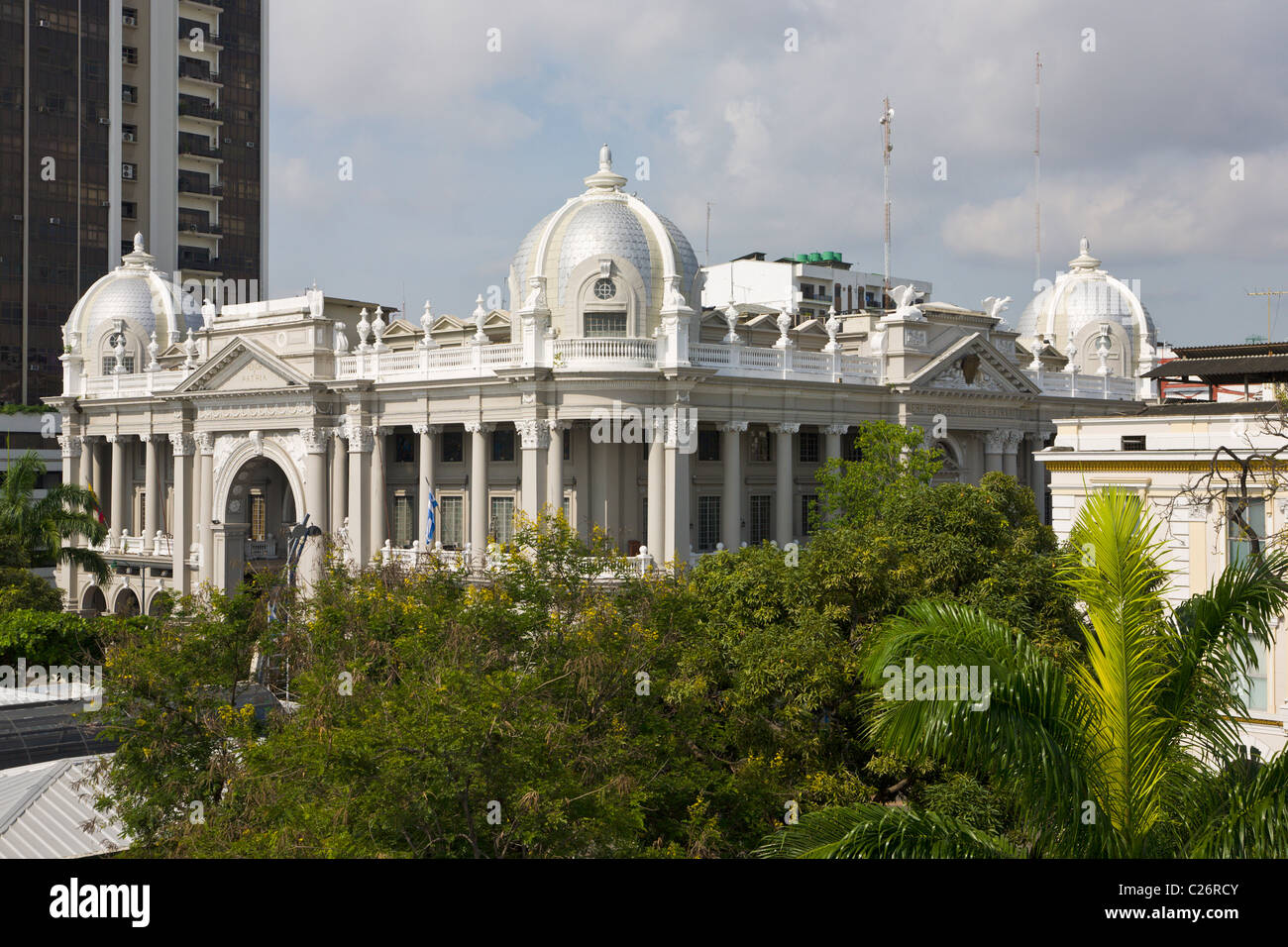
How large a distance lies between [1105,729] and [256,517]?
61.3m

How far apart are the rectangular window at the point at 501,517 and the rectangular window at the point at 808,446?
47.7ft

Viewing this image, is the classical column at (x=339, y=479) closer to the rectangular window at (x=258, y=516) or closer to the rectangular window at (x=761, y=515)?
the rectangular window at (x=258, y=516)

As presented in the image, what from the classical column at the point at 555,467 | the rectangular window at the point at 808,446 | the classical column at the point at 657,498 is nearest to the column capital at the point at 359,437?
the classical column at the point at 555,467

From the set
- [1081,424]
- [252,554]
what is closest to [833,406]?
[1081,424]

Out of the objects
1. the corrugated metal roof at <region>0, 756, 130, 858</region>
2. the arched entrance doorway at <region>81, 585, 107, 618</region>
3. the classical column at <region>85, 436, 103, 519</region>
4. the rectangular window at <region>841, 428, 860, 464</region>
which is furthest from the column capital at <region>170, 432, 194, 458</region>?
the corrugated metal roof at <region>0, 756, 130, 858</region>

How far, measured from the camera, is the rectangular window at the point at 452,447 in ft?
198

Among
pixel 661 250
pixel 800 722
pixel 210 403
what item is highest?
pixel 661 250

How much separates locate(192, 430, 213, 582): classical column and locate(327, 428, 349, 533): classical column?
9390mm

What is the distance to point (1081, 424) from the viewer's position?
3512cm

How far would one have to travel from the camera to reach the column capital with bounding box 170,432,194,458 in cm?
6981

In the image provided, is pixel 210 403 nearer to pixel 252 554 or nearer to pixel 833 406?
pixel 252 554

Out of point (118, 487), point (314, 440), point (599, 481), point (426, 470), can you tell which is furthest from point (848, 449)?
point (118, 487)

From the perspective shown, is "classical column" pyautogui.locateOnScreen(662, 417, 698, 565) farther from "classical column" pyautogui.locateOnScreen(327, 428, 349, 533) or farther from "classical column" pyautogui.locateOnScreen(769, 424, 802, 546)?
"classical column" pyautogui.locateOnScreen(327, 428, 349, 533)
